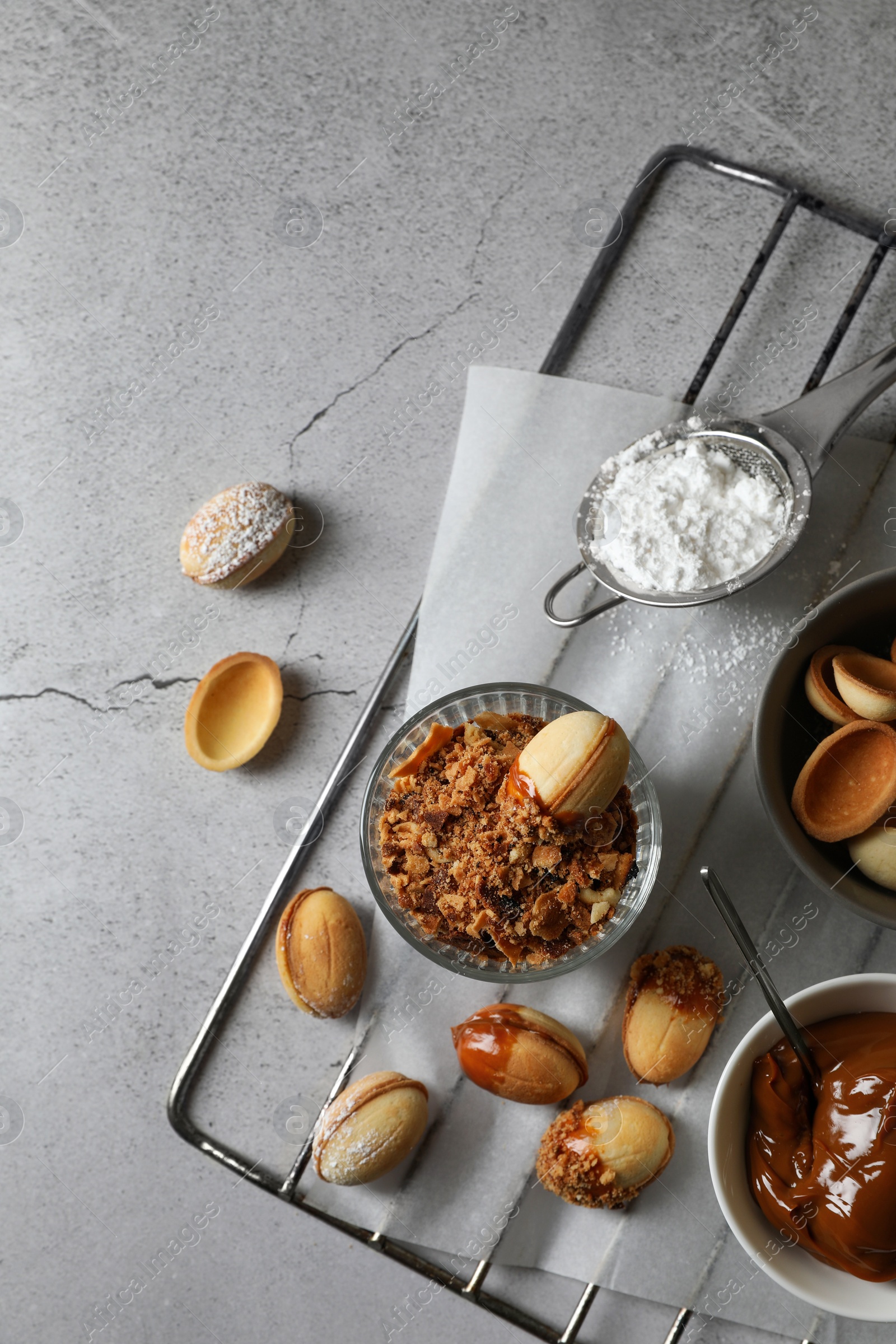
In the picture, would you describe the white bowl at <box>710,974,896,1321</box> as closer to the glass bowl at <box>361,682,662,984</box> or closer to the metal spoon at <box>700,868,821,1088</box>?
the metal spoon at <box>700,868,821,1088</box>

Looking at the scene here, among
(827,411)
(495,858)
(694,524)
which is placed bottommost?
(495,858)

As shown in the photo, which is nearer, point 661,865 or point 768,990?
point 768,990

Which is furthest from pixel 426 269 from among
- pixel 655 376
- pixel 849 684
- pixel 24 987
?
pixel 24 987

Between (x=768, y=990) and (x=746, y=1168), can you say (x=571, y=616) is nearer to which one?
(x=768, y=990)

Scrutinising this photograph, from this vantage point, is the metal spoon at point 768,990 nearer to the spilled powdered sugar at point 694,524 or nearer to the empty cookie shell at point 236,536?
the spilled powdered sugar at point 694,524

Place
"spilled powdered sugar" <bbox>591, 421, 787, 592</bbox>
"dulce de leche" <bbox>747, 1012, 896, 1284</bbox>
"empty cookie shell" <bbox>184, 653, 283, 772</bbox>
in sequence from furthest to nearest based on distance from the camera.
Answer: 1. "empty cookie shell" <bbox>184, 653, 283, 772</bbox>
2. "spilled powdered sugar" <bbox>591, 421, 787, 592</bbox>
3. "dulce de leche" <bbox>747, 1012, 896, 1284</bbox>

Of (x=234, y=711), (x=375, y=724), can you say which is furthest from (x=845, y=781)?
(x=234, y=711)

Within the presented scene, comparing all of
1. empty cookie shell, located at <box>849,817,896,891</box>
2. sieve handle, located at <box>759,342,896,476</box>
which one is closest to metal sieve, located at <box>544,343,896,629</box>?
sieve handle, located at <box>759,342,896,476</box>
